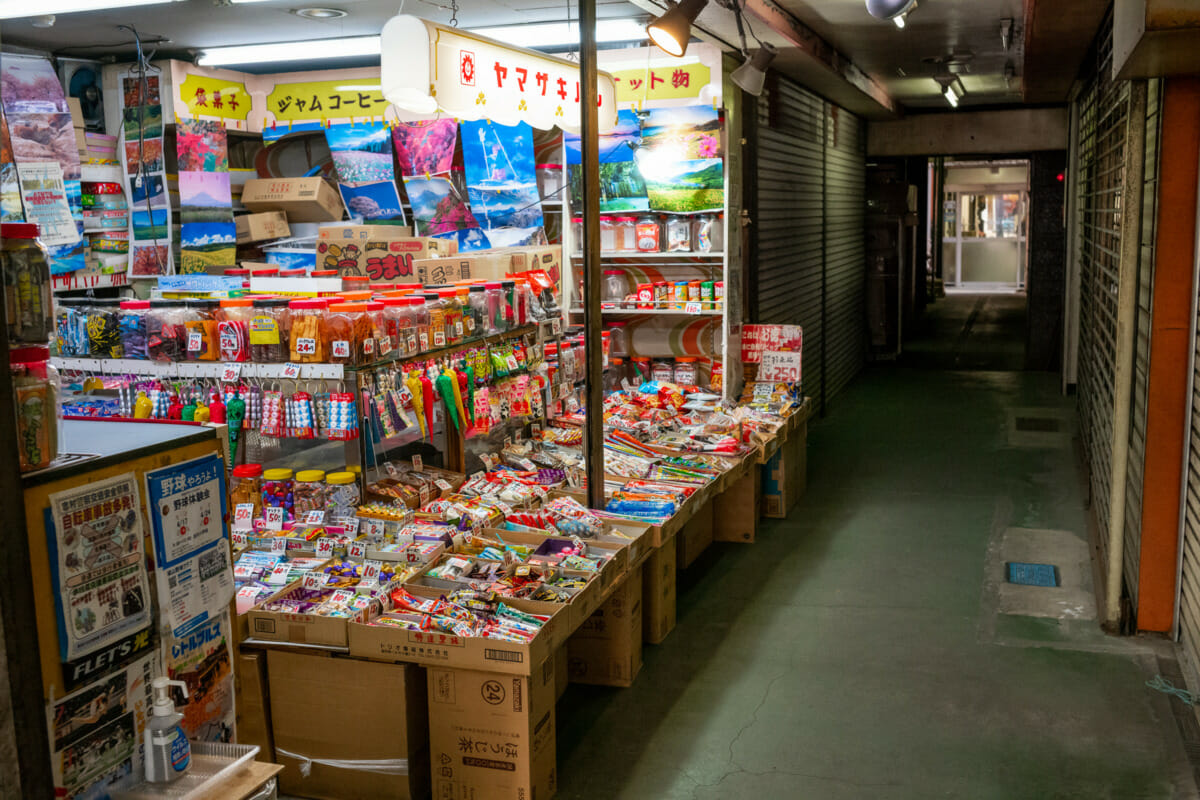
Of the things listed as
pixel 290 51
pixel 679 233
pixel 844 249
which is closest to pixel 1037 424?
pixel 844 249

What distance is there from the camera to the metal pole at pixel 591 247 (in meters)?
5.01

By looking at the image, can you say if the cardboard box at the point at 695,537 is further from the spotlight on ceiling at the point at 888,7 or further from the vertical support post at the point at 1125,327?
the spotlight on ceiling at the point at 888,7

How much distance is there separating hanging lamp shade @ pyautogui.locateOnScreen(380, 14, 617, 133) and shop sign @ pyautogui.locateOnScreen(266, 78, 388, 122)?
344 centimetres

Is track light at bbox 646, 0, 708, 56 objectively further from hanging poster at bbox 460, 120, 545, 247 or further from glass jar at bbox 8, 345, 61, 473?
glass jar at bbox 8, 345, 61, 473

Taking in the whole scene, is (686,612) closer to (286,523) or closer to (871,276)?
(286,523)

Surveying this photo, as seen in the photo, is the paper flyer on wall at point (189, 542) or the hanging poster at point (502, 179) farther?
the hanging poster at point (502, 179)

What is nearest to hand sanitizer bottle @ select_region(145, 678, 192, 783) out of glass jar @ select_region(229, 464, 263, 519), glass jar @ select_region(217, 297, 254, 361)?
glass jar @ select_region(229, 464, 263, 519)

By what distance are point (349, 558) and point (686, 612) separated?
6.66 feet

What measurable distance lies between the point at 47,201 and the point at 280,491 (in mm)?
3330

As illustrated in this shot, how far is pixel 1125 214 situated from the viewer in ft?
16.8

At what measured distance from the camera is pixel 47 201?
22.5ft

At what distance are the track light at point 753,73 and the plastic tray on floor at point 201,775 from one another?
5228 mm

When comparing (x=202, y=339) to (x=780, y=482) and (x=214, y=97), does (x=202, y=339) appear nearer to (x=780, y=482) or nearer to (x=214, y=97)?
(x=780, y=482)

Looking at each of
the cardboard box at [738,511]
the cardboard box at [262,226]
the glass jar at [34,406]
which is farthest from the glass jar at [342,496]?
the cardboard box at [262,226]
